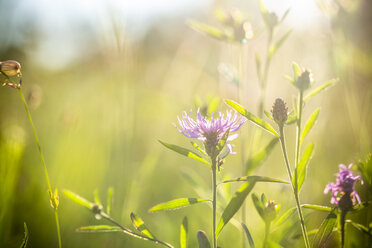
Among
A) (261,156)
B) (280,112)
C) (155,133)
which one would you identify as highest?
(280,112)

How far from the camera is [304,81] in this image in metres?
0.74

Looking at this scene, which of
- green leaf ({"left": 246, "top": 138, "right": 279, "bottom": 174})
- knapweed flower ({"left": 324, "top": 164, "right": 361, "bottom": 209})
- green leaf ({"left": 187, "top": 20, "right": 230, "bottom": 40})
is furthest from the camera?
green leaf ({"left": 187, "top": 20, "right": 230, "bottom": 40})

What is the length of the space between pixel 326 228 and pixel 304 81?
33 cm

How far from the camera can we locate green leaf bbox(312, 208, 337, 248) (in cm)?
73

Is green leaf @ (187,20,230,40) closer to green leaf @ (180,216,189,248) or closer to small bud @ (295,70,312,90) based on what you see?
small bud @ (295,70,312,90)

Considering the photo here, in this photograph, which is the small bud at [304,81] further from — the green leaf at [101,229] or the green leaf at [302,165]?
the green leaf at [101,229]

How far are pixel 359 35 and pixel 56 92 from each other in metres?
2.72

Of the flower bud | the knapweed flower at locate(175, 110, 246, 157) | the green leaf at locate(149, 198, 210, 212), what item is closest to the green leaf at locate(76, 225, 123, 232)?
the green leaf at locate(149, 198, 210, 212)

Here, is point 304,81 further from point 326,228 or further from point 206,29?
point 206,29

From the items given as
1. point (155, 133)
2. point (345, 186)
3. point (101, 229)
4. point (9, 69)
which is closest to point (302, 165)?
point (345, 186)

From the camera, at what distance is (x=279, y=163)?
184 centimetres

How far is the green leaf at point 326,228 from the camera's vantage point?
728 mm

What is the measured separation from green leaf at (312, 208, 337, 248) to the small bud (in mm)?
280

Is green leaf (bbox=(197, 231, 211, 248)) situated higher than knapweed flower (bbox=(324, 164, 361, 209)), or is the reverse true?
knapweed flower (bbox=(324, 164, 361, 209))
